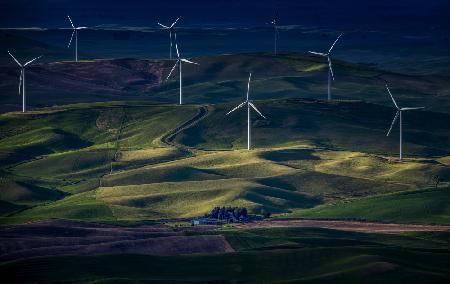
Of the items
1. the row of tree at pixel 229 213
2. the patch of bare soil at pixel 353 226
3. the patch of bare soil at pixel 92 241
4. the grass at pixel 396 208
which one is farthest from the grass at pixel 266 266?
the row of tree at pixel 229 213

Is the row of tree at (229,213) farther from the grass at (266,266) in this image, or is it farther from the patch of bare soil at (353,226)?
the grass at (266,266)

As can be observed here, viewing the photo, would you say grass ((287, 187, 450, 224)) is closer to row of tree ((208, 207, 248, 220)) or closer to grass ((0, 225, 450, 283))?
row of tree ((208, 207, 248, 220))

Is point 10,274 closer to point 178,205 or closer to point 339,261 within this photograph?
point 339,261

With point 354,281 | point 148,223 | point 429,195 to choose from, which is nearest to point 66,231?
point 148,223

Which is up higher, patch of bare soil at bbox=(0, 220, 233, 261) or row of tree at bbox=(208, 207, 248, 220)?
patch of bare soil at bbox=(0, 220, 233, 261)

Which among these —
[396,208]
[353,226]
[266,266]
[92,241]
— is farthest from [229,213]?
[266,266]

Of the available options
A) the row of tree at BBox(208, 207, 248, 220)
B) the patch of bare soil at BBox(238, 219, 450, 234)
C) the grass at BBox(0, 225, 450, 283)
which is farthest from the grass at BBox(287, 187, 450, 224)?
the grass at BBox(0, 225, 450, 283)
